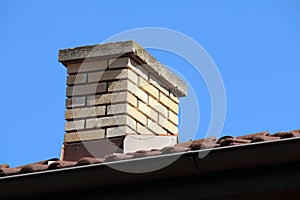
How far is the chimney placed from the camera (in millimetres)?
9445

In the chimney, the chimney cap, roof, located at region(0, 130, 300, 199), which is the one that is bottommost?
roof, located at region(0, 130, 300, 199)

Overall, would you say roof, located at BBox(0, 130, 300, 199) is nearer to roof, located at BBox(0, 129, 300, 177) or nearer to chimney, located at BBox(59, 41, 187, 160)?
roof, located at BBox(0, 129, 300, 177)

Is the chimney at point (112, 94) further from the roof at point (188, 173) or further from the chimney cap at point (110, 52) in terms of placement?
the roof at point (188, 173)

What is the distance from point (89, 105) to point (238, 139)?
3853 millimetres

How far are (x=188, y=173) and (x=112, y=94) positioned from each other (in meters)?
3.65

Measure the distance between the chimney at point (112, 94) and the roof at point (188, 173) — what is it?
9.20 ft

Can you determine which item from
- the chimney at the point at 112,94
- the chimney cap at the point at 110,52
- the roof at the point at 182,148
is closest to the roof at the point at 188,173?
the roof at the point at 182,148

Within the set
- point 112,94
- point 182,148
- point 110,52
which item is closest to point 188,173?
point 182,148

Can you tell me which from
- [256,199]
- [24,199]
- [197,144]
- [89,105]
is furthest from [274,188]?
[89,105]

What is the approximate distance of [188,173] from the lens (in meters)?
6.09

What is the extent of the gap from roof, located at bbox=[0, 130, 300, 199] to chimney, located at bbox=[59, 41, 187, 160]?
2805 mm

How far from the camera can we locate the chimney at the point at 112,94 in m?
9.45

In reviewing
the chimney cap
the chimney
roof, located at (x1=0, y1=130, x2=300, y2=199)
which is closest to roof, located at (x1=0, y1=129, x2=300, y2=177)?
roof, located at (x1=0, y1=130, x2=300, y2=199)

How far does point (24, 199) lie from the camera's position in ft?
21.5
